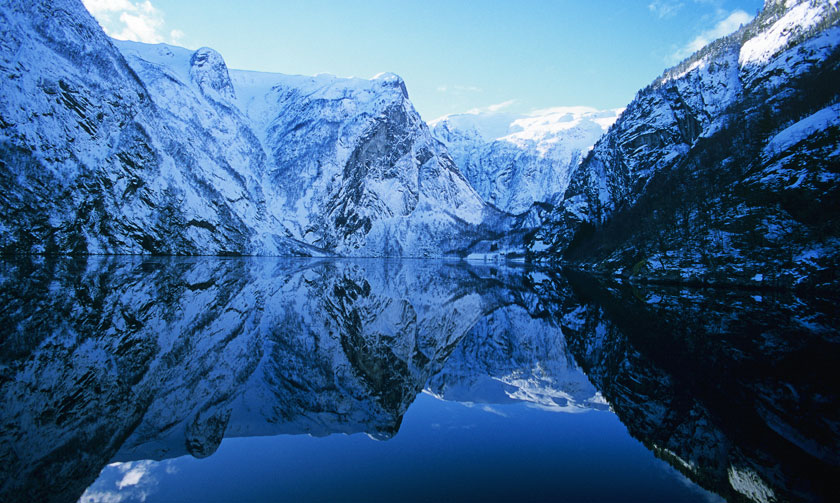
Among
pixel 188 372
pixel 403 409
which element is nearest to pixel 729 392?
pixel 403 409

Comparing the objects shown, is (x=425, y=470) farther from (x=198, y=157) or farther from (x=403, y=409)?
(x=198, y=157)

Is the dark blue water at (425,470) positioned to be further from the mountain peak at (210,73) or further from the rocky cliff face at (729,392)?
the mountain peak at (210,73)

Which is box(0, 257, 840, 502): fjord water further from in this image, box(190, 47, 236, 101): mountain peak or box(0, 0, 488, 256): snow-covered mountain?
box(190, 47, 236, 101): mountain peak

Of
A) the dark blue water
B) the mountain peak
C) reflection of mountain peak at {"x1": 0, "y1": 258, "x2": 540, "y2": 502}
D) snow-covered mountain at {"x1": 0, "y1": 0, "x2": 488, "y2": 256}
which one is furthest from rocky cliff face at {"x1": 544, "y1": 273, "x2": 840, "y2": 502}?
the mountain peak

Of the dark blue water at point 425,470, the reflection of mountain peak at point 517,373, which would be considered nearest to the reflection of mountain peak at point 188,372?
the dark blue water at point 425,470

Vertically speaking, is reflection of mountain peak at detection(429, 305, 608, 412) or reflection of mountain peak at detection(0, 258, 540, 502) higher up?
reflection of mountain peak at detection(429, 305, 608, 412)

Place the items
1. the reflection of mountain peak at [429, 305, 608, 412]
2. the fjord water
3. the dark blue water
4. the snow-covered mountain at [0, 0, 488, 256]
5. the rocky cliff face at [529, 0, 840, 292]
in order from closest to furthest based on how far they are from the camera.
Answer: the dark blue water → the fjord water → the reflection of mountain peak at [429, 305, 608, 412] → the rocky cliff face at [529, 0, 840, 292] → the snow-covered mountain at [0, 0, 488, 256]
